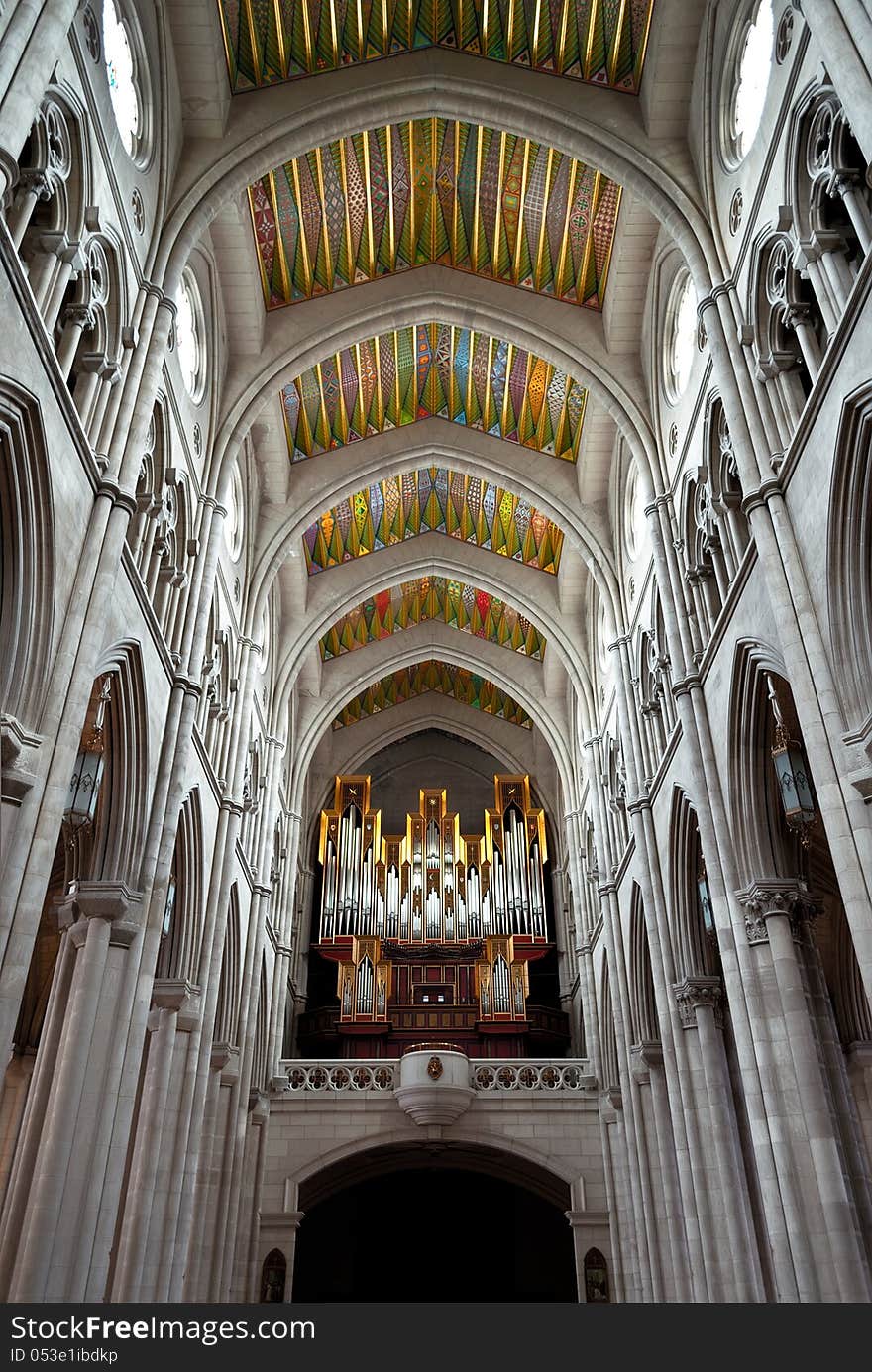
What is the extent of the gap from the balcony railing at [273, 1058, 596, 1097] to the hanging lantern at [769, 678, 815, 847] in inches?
492

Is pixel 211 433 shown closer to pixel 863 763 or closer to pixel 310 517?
pixel 310 517

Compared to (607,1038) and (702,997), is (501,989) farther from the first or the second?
(702,997)

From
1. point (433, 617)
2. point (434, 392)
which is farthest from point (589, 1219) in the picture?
point (434, 392)

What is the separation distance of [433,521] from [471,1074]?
481 inches

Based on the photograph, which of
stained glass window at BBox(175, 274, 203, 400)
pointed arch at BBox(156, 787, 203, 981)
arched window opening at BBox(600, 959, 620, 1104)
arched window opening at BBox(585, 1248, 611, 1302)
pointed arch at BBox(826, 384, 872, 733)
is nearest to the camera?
pointed arch at BBox(826, 384, 872, 733)

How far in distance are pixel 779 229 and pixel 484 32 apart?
23.6ft

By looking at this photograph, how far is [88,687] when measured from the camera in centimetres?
981

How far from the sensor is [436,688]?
31.8 metres

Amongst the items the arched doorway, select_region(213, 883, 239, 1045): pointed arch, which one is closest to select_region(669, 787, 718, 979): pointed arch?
select_region(213, 883, 239, 1045): pointed arch

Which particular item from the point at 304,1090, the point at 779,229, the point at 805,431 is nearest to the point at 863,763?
the point at 805,431

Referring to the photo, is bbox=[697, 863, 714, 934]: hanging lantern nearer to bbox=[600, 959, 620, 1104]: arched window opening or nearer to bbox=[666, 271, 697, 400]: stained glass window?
bbox=[600, 959, 620, 1104]: arched window opening

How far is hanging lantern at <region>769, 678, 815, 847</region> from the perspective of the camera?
34.5 feet

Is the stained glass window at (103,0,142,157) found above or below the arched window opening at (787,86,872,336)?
above

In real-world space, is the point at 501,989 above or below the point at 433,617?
below
